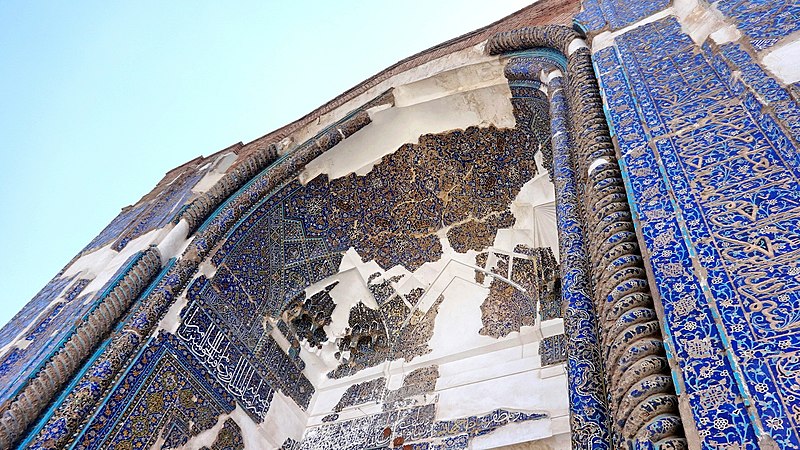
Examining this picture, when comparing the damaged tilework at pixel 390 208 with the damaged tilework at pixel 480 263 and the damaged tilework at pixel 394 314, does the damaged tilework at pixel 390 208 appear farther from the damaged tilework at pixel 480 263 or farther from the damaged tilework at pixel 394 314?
the damaged tilework at pixel 394 314

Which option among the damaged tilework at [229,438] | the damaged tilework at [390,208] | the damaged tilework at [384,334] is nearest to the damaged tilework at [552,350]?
the damaged tilework at [384,334]

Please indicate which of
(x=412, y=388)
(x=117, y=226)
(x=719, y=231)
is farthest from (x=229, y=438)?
(x=719, y=231)

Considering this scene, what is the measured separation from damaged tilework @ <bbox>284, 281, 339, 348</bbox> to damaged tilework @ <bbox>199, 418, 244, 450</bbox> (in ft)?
3.18

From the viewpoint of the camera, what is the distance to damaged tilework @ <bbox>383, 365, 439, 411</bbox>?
3.96 metres

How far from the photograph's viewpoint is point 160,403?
3.52 m

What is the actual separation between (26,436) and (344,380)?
215cm

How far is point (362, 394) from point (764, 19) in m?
3.22

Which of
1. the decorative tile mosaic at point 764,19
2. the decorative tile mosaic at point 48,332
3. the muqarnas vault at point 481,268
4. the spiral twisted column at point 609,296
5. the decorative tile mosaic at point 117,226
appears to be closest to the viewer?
the spiral twisted column at point 609,296

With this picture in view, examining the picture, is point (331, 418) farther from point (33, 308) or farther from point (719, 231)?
point (719, 231)

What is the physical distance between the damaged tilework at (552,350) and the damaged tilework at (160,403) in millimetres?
1999

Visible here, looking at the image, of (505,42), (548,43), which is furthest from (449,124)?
(548,43)

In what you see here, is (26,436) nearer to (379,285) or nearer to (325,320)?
(325,320)

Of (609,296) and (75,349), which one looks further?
(75,349)

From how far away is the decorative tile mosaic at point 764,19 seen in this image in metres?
2.45
